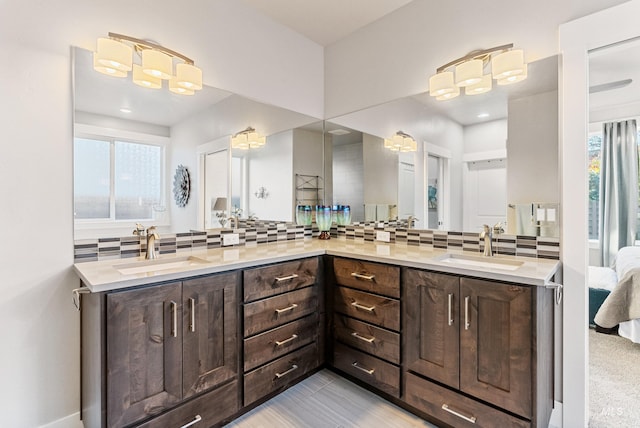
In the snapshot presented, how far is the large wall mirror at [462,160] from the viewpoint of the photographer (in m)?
1.69

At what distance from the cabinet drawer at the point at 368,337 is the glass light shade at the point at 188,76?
177cm

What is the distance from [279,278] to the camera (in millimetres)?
1793

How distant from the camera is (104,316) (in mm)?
1195

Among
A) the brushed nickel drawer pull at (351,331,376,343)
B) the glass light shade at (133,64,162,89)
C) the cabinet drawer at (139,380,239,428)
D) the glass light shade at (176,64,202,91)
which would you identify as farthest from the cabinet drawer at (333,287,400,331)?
the glass light shade at (133,64,162,89)

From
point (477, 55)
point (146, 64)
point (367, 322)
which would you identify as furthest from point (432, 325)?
point (146, 64)

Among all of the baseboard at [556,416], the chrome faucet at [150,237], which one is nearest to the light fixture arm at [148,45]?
the chrome faucet at [150,237]

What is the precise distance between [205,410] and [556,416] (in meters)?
1.82

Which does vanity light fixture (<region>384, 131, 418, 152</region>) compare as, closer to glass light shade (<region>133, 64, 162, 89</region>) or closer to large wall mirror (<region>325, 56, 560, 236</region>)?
large wall mirror (<region>325, 56, 560, 236</region>)

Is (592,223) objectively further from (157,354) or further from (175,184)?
(175,184)

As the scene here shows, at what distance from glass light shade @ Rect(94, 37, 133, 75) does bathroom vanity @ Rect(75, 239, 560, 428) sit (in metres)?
1.07

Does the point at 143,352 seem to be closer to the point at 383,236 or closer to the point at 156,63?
the point at 156,63

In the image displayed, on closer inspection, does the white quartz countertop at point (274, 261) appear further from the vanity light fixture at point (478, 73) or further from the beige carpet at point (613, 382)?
the vanity light fixture at point (478, 73)

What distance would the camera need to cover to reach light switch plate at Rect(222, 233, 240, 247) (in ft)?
7.19

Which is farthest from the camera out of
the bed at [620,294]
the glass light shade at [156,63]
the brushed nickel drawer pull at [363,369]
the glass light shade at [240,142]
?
the glass light shade at [240,142]
